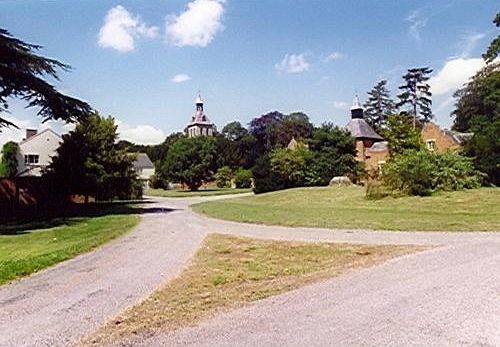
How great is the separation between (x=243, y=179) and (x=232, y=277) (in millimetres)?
49308

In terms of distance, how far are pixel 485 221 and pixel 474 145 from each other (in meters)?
17.8

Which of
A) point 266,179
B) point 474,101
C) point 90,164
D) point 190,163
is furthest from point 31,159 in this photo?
point 474,101

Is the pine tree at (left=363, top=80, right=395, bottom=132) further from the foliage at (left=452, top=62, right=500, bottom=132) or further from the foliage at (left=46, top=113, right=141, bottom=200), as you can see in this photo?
the foliage at (left=46, top=113, right=141, bottom=200)

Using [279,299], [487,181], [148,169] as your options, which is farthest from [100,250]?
[148,169]

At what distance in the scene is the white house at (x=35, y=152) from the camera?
5138cm

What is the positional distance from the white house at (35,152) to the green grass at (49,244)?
117 feet

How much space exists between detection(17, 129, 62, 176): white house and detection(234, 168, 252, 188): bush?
20527 mm

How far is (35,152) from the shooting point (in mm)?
52312

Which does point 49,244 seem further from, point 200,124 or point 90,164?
point 200,124

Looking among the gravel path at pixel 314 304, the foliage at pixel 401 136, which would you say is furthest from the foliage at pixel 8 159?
the gravel path at pixel 314 304

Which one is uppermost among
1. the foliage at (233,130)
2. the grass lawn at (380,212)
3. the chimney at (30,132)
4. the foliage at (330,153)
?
the foliage at (233,130)

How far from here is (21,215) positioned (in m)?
23.8

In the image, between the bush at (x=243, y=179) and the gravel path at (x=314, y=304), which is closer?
the gravel path at (x=314, y=304)

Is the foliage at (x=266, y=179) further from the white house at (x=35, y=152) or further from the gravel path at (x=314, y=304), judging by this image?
the gravel path at (x=314, y=304)
